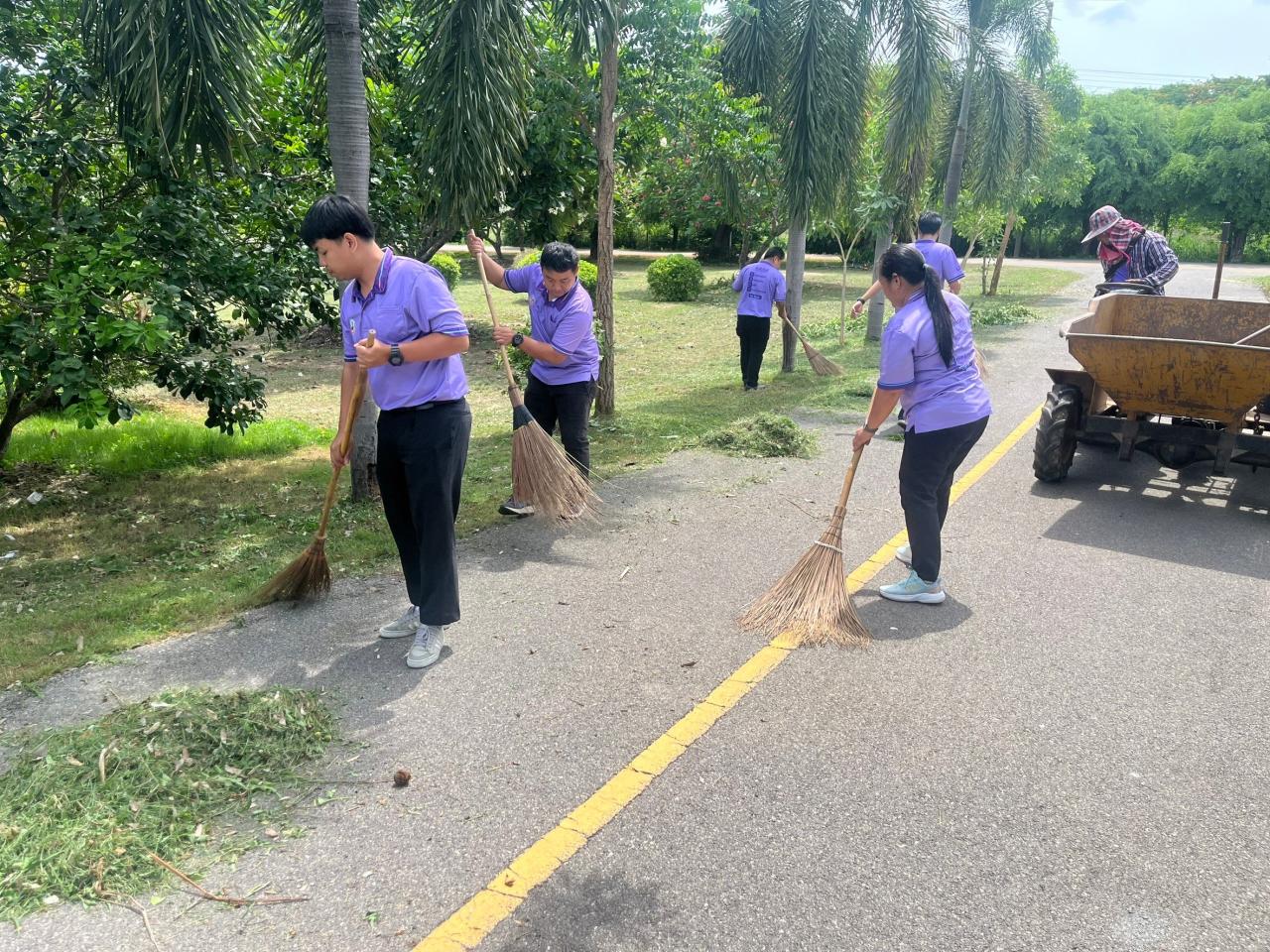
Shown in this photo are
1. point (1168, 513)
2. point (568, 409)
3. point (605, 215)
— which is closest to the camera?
point (568, 409)

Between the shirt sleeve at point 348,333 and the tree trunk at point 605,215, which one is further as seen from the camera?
the tree trunk at point 605,215

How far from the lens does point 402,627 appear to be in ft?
15.0

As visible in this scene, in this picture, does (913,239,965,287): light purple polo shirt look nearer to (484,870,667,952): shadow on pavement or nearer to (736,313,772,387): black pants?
(736,313,772,387): black pants

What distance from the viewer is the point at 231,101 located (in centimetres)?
554

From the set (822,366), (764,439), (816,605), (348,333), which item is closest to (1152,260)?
(764,439)

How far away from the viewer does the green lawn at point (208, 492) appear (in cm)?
491

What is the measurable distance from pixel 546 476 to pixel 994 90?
14.5 metres

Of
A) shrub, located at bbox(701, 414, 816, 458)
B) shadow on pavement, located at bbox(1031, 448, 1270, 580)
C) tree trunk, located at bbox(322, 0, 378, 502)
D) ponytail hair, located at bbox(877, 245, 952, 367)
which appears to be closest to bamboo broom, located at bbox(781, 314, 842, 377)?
shrub, located at bbox(701, 414, 816, 458)

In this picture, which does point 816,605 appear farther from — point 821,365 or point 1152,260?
point 821,365

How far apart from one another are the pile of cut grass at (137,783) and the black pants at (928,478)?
306 centimetres

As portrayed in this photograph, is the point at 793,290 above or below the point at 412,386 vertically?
above

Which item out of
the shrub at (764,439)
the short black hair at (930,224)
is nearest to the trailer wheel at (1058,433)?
the shrub at (764,439)

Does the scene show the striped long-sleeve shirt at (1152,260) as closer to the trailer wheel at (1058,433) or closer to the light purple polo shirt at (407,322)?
the trailer wheel at (1058,433)

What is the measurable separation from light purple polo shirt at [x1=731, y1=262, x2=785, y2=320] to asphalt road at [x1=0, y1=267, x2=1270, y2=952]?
5962 mm
